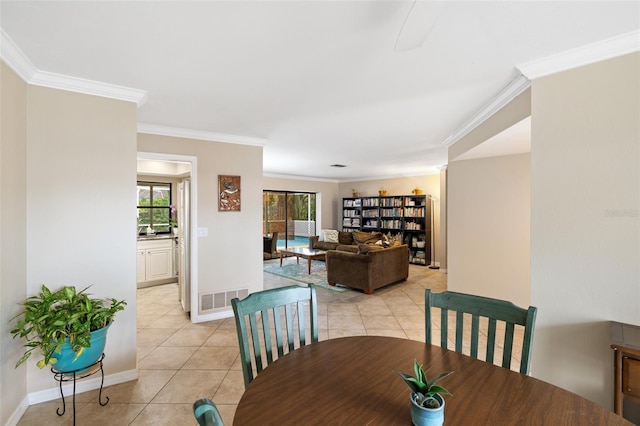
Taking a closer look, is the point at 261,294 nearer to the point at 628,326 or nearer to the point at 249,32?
the point at 249,32

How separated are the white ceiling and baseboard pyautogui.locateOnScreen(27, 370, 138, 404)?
2.31m

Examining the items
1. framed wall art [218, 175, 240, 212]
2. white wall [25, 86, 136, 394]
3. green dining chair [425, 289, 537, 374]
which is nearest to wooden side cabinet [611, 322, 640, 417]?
green dining chair [425, 289, 537, 374]

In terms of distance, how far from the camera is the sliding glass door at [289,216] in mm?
8570

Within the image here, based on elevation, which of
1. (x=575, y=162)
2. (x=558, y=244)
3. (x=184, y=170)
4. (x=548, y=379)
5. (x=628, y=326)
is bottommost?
(x=548, y=379)

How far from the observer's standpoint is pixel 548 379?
193 centimetres

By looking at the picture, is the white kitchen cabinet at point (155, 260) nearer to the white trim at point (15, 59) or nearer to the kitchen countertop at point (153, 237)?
the kitchen countertop at point (153, 237)

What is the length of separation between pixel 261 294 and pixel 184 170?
180 inches

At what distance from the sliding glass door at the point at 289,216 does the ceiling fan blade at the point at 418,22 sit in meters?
7.30

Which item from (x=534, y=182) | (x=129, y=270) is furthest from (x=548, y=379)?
(x=129, y=270)

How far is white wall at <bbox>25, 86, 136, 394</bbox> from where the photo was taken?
212 centimetres

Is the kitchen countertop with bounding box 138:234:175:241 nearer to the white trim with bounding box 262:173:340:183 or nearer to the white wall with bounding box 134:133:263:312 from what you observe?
the white wall with bounding box 134:133:263:312

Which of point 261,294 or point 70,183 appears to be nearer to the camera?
point 261,294

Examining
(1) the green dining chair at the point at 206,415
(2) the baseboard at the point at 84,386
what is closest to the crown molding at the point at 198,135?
(2) the baseboard at the point at 84,386

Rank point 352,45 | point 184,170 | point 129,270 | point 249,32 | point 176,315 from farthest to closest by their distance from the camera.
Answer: point 184,170 → point 176,315 → point 129,270 → point 352,45 → point 249,32
